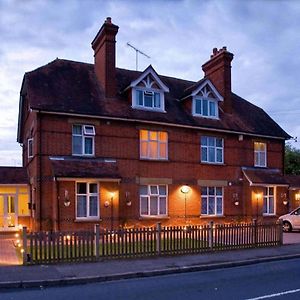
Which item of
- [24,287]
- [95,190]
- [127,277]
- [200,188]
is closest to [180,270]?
[127,277]

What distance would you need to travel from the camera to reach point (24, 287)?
412 inches

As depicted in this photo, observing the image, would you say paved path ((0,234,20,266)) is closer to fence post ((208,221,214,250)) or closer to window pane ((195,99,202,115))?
fence post ((208,221,214,250))

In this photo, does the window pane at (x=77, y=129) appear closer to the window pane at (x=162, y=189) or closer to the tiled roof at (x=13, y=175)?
the tiled roof at (x=13, y=175)

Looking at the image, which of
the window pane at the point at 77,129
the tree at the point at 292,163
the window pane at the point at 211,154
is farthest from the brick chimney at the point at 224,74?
the tree at the point at 292,163

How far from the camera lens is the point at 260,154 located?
1166 inches

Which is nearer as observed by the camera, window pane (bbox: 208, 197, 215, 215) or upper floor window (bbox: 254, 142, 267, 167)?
window pane (bbox: 208, 197, 215, 215)

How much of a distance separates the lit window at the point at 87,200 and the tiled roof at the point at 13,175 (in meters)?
5.00

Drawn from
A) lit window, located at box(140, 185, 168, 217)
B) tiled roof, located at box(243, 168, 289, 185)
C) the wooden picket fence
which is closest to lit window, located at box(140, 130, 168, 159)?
lit window, located at box(140, 185, 168, 217)

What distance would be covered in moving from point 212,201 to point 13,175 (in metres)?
11.9

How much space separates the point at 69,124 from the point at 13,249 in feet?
24.3

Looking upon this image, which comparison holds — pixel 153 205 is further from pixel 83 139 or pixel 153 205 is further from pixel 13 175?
pixel 13 175

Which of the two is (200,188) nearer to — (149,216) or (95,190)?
(149,216)

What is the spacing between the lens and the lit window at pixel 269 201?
29.1m

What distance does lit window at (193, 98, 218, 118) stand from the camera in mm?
27297
